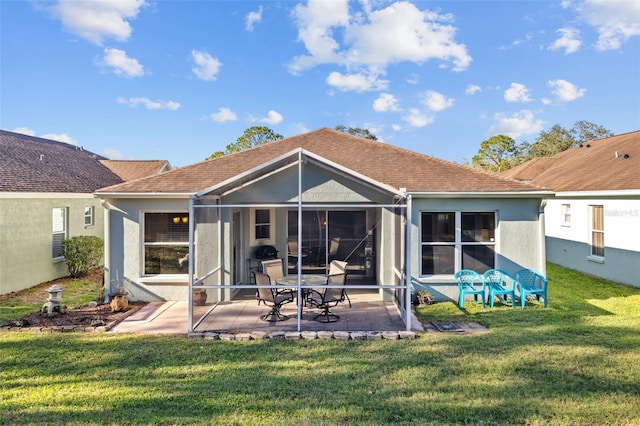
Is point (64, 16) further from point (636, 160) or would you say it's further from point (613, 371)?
point (636, 160)

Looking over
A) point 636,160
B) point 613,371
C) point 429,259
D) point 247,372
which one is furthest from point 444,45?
point 247,372

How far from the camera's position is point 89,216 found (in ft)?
54.0

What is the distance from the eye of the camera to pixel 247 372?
5789 mm

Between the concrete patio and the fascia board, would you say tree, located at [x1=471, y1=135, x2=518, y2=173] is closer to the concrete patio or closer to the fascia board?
the fascia board

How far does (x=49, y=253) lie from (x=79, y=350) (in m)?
8.87

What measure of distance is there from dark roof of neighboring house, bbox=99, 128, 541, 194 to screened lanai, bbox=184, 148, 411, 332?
1044mm

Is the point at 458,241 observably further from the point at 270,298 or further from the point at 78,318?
the point at 78,318

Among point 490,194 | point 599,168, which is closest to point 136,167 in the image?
point 490,194

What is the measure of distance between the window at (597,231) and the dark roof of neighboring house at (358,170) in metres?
5.64

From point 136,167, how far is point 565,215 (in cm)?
2574

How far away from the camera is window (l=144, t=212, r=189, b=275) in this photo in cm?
1059

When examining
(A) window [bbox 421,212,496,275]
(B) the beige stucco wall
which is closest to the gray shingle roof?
(B) the beige stucco wall

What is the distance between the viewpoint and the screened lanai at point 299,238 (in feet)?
26.9

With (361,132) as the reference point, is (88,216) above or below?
below
